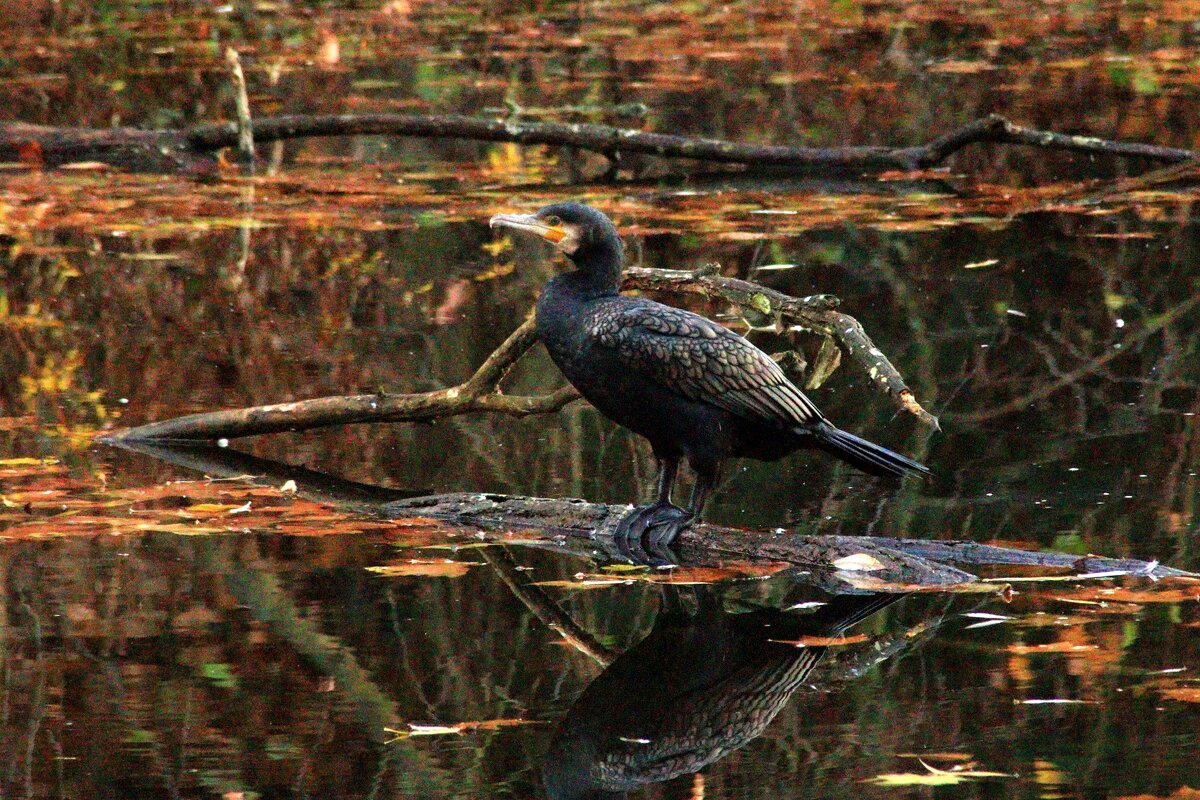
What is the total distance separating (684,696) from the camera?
4363mm

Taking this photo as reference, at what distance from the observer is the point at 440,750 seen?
13.2 ft

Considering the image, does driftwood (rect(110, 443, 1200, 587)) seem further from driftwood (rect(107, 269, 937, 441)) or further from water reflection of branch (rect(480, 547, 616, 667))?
driftwood (rect(107, 269, 937, 441))

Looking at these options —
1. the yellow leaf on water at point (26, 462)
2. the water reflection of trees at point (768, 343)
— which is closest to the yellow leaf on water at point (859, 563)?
the water reflection of trees at point (768, 343)

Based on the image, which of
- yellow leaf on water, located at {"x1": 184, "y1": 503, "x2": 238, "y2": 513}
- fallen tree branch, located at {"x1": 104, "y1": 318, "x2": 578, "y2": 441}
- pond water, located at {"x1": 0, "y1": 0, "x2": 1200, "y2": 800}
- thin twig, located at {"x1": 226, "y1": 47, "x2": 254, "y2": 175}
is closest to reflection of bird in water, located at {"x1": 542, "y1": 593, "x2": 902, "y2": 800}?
pond water, located at {"x1": 0, "y1": 0, "x2": 1200, "y2": 800}

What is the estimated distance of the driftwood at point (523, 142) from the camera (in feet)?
35.7

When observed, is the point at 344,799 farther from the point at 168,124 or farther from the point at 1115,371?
the point at 168,124

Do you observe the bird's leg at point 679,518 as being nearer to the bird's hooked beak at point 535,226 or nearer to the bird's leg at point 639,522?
the bird's leg at point 639,522

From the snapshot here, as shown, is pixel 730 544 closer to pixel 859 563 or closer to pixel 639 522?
pixel 639 522

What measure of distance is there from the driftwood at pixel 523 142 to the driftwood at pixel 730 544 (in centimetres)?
534

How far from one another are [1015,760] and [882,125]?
1023 cm

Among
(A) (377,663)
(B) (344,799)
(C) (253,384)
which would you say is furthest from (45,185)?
(B) (344,799)

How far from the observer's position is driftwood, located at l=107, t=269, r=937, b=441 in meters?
5.59

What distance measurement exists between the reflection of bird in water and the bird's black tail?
23.3 inches

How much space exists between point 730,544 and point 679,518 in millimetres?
167
